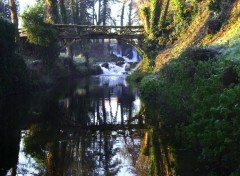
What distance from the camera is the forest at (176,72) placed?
6969mm

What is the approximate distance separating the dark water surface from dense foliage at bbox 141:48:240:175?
1360 mm

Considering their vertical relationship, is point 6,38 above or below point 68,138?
above

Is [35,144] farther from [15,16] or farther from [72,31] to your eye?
[72,31]

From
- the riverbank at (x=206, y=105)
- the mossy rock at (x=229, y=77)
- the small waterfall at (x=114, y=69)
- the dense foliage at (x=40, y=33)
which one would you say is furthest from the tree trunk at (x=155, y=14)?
the mossy rock at (x=229, y=77)

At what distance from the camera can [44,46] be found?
30.3 meters

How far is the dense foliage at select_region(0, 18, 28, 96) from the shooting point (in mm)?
20594

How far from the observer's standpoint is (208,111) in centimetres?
749

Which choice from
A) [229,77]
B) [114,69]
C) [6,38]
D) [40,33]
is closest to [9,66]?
[6,38]

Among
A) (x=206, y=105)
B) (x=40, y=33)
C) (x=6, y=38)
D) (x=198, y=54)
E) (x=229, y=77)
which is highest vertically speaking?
(x=40, y=33)

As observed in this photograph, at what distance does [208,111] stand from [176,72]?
4999 mm

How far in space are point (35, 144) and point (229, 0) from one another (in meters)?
17.3

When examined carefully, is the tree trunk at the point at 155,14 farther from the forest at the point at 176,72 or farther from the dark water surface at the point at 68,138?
the dark water surface at the point at 68,138

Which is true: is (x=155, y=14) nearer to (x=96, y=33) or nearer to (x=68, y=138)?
(x=96, y=33)

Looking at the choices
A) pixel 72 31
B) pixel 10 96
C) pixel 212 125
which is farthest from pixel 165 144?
pixel 72 31
